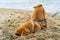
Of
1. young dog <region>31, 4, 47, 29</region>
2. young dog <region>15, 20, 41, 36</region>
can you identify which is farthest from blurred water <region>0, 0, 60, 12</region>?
young dog <region>15, 20, 41, 36</region>

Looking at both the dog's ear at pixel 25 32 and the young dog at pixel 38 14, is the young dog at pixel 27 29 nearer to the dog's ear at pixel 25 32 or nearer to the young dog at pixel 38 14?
the dog's ear at pixel 25 32

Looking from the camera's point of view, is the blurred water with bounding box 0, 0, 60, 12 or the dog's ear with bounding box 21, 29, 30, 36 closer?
the dog's ear with bounding box 21, 29, 30, 36

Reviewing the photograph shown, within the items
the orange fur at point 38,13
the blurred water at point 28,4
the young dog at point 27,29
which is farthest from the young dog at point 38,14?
the blurred water at point 28,4

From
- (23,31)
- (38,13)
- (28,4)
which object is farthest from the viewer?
(28,4)

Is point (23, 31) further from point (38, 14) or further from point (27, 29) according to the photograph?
point (38, 14)

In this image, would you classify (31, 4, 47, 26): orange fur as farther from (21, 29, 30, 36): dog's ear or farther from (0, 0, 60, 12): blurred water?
(0, 0, 60, 12): blurred water

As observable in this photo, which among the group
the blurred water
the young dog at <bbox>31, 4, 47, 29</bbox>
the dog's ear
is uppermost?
the blurred water

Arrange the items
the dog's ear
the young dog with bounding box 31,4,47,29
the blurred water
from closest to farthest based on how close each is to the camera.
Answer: the dog's ear → the young dog with bounding box 31,4,47,29 → the blurred water

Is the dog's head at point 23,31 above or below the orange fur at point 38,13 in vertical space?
below

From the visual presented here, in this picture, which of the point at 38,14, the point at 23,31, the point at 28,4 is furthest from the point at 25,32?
the point at 28,4

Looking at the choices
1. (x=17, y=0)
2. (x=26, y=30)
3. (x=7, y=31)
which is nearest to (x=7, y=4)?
(x=17, y=0)

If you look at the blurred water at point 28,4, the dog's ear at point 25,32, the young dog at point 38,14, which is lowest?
the dog's ear at point 25,32

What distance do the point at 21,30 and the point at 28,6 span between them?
2.39 metres

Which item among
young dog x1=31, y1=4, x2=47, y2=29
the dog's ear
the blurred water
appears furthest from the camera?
the blurred water
